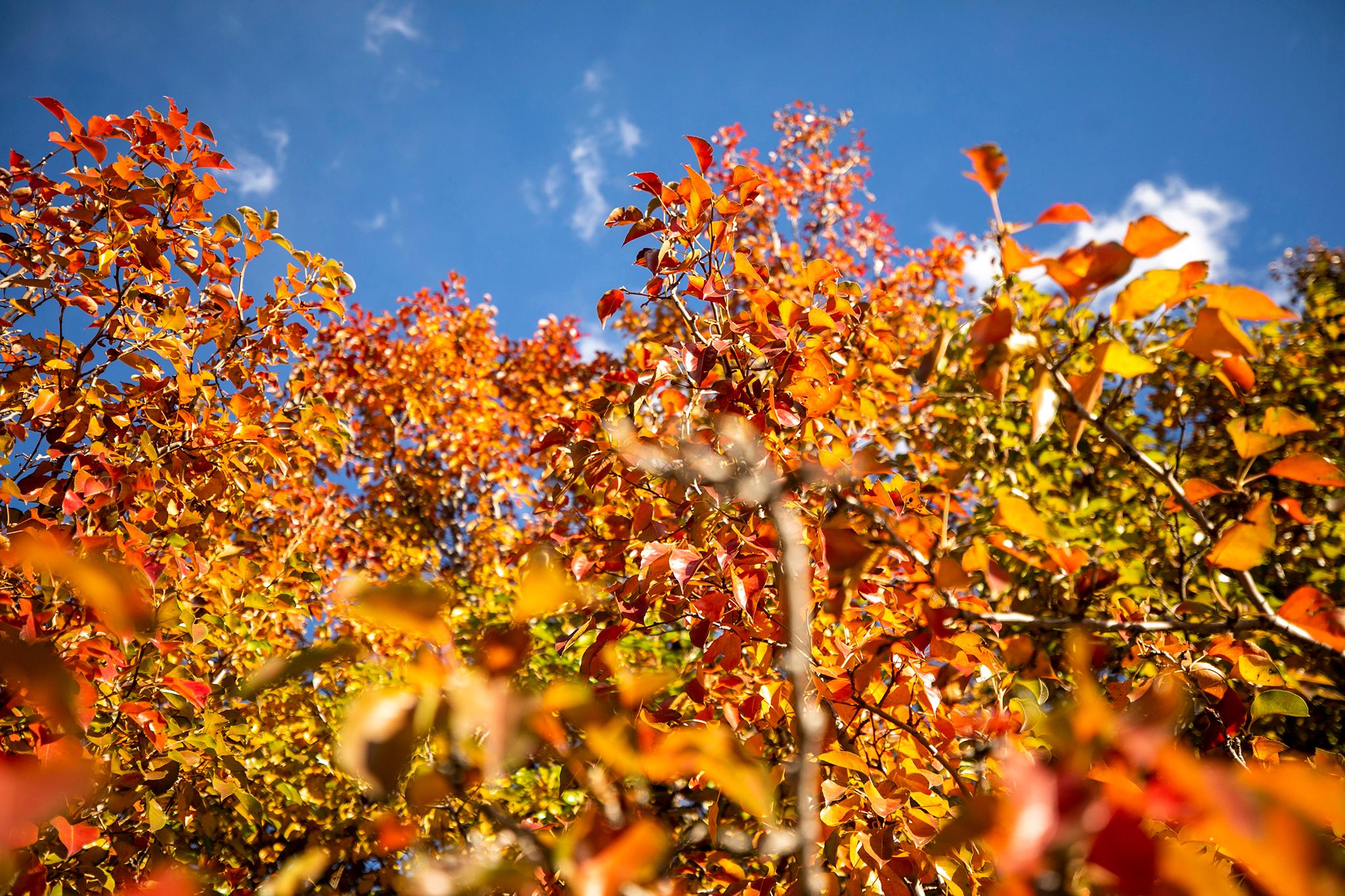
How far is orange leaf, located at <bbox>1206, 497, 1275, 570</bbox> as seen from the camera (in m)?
0.78

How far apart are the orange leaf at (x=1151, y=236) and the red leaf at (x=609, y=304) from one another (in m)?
1.17

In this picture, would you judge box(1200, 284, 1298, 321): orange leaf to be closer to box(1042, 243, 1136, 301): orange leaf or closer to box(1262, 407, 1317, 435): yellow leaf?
box(1042, 243, 1136, 301): orange leaf

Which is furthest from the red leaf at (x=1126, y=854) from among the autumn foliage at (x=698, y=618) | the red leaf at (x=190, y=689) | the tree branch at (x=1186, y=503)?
the red leaf at (x=190, y=689)

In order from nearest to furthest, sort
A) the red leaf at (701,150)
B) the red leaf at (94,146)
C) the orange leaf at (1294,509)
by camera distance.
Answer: the orange leaf at (1294,509) → the red leaf at (701,150) → the red leaf at (94,146)

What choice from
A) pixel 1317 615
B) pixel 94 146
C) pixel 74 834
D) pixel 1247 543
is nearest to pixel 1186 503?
pixel 1247 543

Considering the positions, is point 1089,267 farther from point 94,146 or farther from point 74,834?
point 94,146

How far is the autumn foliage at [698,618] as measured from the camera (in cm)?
55

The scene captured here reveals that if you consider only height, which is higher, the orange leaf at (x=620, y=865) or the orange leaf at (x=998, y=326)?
the orange leaf at (x=998, y=326)

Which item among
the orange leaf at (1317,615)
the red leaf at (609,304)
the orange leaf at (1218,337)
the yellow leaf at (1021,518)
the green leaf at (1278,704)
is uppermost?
the red leaf at (609,304)

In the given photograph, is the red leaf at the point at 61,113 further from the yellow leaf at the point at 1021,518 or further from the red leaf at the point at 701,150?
the yellow leaf at the point at 1021,518

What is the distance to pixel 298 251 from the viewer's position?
7.16 ft

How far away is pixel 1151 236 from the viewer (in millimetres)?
697

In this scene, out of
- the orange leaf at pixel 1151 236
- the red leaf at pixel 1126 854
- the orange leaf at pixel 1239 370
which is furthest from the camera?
the orange leaf at pixel 1239 370

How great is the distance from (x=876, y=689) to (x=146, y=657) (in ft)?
5.77
